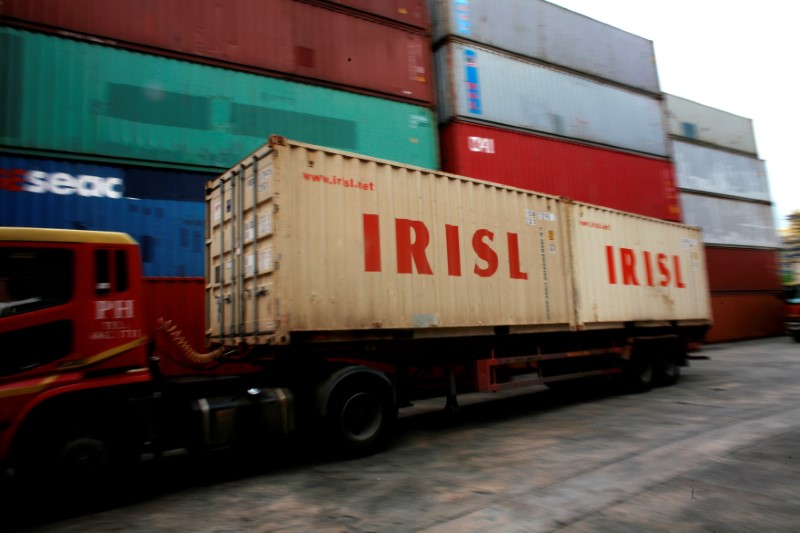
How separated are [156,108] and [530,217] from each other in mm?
8258

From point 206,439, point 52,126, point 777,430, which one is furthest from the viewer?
point 52,126

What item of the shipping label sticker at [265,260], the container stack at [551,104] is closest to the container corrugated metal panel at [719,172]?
the container stack at [551,104]

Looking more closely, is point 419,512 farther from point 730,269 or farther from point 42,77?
point 730,269

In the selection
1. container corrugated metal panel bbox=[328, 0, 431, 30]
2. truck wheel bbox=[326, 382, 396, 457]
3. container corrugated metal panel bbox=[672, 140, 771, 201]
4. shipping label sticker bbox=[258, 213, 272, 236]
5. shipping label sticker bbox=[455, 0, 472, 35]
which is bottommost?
truck wheel bbox=[326, 382, 396, 457]

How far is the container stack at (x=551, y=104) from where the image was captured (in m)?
15.0

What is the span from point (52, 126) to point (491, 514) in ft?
34.2

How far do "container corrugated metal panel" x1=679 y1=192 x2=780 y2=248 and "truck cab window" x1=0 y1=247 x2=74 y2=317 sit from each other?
24.8 metres

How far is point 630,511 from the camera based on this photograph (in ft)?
12.7

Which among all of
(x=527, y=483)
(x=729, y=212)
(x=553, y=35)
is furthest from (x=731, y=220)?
(x=527, y=483)

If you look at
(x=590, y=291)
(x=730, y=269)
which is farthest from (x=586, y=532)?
(x=730, y=269)

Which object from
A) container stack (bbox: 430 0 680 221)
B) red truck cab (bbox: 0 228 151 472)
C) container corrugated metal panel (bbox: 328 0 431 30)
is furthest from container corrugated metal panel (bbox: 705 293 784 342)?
red truck cab (bbox: 0 228 151 472)

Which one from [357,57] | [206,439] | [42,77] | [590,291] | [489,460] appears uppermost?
[357,57]

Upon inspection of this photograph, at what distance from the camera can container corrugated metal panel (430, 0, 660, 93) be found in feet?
51.8

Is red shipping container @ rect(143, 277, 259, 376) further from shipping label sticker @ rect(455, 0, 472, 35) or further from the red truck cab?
shipping label sticker @ rect(455, 0, 472, 35)
